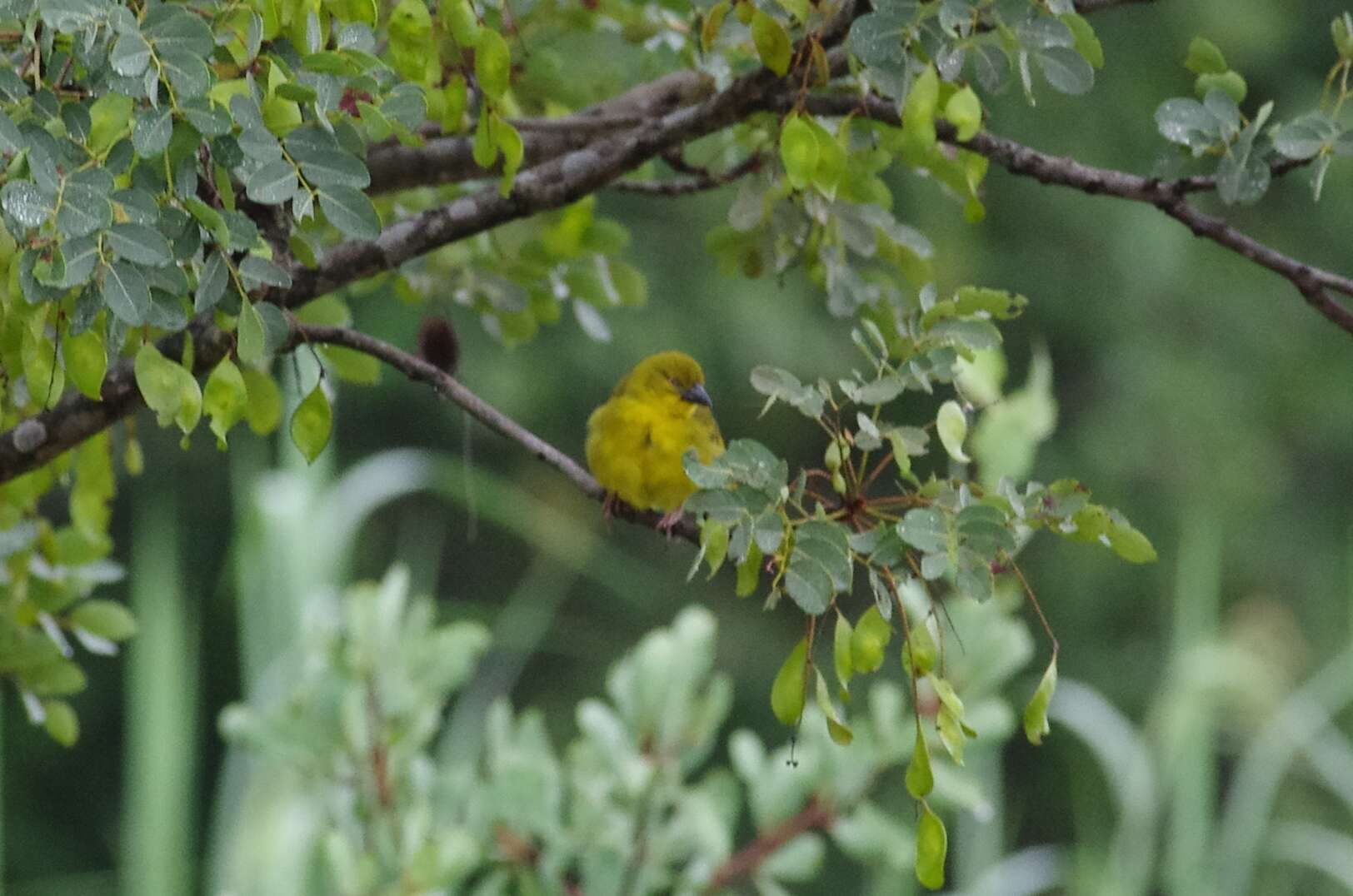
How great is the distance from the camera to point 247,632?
3535mm

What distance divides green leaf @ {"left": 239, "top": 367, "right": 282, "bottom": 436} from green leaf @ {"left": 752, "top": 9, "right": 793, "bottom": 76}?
0.63m

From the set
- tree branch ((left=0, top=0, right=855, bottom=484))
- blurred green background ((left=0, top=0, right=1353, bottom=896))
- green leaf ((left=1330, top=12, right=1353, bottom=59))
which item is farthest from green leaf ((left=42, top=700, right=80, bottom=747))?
blurred green background ((left=0, top=0, right=1353, bottom=896))

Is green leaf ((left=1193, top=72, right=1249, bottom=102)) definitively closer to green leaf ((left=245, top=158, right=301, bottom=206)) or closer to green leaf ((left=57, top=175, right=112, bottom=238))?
green leaf ((left=245, top=158, right=301, bottom=206))

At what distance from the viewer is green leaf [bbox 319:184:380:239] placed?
5.33 feet

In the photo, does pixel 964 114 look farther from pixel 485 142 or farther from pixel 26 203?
pixel 26 203

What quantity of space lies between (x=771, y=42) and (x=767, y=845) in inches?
64.4

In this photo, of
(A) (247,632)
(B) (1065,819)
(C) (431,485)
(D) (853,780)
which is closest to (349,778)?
(A) (247,632)

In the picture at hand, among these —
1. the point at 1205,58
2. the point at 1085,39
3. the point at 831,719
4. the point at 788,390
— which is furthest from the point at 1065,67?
the point at 831,719

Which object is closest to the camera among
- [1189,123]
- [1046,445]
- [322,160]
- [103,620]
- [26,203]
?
[26,203]

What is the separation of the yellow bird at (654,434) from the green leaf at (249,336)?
1540 millimetres

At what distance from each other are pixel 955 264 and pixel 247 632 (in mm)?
5645

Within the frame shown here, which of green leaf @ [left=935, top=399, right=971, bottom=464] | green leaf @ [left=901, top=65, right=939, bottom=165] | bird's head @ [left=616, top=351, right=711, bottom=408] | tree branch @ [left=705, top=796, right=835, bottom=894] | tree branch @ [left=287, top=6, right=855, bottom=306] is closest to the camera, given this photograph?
green leaf @ [left=901, top=65, right=939, bottom=165]

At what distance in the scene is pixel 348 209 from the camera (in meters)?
1.63

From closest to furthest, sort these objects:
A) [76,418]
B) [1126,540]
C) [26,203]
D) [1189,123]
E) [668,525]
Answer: [26,203]
[1126,540]
[1189,123]
[76,418]
[668,525]
